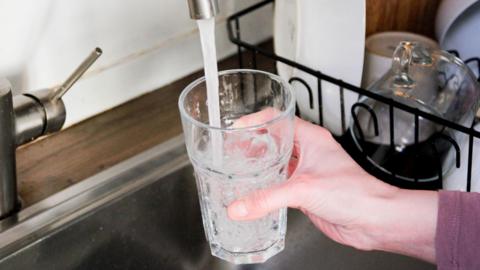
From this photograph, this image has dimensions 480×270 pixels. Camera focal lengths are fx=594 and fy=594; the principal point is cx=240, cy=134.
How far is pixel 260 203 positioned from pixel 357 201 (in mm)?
102

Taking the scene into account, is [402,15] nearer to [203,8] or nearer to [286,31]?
[286,31]

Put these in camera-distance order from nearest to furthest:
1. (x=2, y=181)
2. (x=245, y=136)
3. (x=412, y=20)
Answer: (x=245, y=136)
(x=2, y=181)
(x=412, y=20)

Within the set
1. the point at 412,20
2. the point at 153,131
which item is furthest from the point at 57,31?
the point at 412,20

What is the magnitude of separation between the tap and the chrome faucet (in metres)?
0.18

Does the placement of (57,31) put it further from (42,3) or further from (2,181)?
(2,181)

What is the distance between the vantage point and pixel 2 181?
62 centimetres

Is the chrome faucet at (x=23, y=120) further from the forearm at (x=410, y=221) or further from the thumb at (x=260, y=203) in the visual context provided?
the forearm at (x=410, y=221)

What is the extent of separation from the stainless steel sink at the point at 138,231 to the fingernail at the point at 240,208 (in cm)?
20

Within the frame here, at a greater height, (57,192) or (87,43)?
(87,43)

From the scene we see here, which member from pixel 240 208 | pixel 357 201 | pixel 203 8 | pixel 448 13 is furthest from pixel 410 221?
pixel 448 13

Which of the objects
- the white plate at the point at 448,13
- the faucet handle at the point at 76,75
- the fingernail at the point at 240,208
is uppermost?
the faucet handle at the point at 76,75

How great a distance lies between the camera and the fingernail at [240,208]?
51 cm

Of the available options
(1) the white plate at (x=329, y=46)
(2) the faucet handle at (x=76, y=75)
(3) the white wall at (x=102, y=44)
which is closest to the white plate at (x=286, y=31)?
(1) the white plate at (x=329, y=46)

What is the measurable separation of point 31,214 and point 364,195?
0.36 meters
